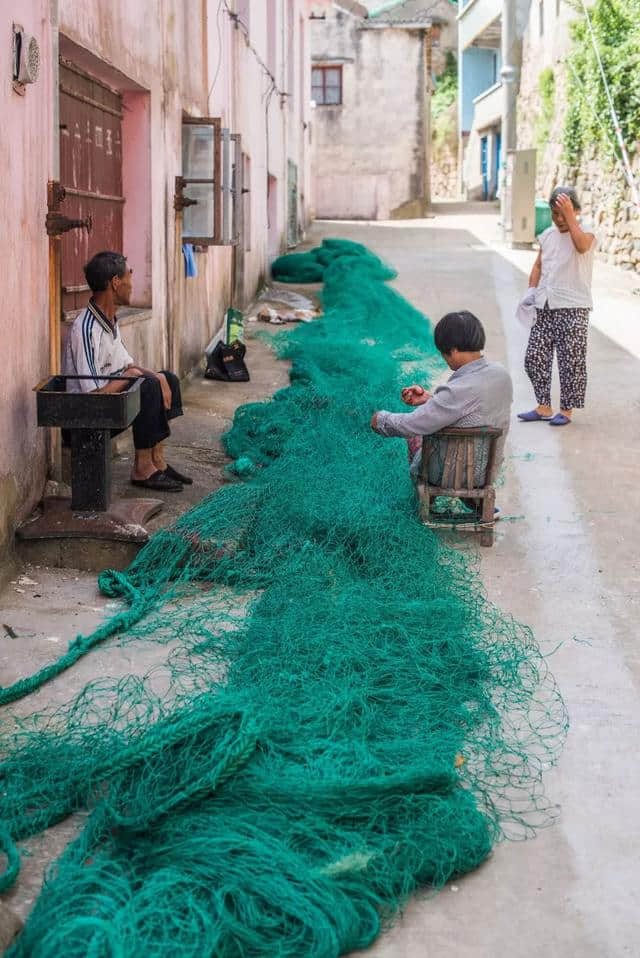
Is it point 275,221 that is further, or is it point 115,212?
point 275,221

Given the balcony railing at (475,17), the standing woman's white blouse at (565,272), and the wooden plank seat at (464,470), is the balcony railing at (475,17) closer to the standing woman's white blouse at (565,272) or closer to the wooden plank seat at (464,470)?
the standing woman's white blouse at (565,272)

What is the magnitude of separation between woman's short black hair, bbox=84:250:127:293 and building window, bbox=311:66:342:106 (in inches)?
1060

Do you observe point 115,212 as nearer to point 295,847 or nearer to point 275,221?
point 295,847

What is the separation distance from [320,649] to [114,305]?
236cm

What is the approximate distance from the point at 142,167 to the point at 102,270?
97.4 inches

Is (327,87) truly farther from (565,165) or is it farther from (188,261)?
(188,261)

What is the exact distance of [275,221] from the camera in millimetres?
18438

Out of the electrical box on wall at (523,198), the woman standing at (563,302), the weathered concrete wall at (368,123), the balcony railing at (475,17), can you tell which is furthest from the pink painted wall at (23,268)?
the balcony railing at (475,17)

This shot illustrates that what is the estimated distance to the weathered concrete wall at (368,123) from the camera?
98.7 ft

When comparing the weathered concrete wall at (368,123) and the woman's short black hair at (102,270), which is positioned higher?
the weathered concrete wall at (368,123)

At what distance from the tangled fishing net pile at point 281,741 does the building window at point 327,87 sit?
27177mm

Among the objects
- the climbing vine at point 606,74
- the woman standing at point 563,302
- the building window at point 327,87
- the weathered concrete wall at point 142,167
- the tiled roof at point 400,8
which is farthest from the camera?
the tiled roof at point 400,8

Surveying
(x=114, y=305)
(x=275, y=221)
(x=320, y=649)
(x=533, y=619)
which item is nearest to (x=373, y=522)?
(x=533, y=619)

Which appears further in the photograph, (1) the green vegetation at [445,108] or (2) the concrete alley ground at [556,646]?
(1) the green vegetation at [445,108]
